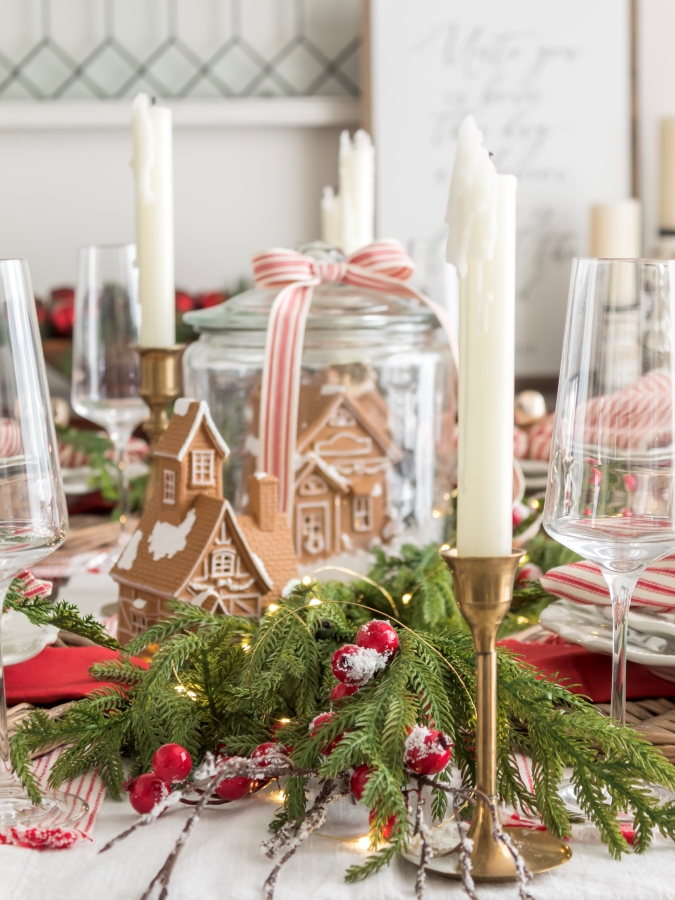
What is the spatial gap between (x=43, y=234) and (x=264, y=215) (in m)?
0.50

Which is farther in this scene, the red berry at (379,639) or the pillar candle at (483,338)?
the red berry at (379,639)

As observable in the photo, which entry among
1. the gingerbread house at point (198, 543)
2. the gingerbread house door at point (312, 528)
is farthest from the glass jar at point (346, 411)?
the gingerbread house at point (198, 543)

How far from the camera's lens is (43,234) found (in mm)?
2293

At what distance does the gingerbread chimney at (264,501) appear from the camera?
0.80 metres

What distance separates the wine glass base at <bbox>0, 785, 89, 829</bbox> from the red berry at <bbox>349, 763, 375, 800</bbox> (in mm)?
145

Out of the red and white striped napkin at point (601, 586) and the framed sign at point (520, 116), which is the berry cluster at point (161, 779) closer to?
the red and white striped napkin at point (601, 586)

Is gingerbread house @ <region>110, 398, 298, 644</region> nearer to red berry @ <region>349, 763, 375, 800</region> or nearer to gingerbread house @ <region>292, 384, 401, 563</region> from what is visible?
gingerbread house @ <region>292, 384, 401, 563</region>

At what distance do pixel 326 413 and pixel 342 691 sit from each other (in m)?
0.40

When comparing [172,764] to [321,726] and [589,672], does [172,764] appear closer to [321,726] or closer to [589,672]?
[321,726]

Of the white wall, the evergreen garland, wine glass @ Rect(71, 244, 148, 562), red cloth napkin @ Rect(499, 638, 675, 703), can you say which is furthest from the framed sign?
the evergreen garland

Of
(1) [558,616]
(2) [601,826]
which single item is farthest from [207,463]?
(2) [601,826]

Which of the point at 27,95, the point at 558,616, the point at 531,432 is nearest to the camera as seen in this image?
the point at 558,616

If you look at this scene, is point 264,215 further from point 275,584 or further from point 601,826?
point 601,826

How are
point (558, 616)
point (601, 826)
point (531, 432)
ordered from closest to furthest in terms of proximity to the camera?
point (601, 826), point (558, 616), point (531, 432)
